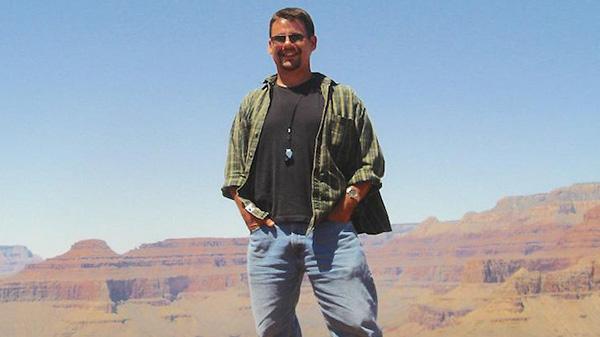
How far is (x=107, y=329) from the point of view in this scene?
191 m

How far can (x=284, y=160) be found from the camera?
4.76 metres

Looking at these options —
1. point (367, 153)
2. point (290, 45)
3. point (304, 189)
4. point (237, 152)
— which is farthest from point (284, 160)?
point (290, 45)

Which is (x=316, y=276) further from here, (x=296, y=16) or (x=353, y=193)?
(x=296, y=16)

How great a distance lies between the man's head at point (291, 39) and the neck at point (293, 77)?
0.03 metres

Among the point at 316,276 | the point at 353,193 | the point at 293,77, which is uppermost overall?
the point at 293,77

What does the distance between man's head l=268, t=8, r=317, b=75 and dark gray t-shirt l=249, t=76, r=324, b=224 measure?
0.53 feet

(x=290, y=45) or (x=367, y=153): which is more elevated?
(x=290, y=45)

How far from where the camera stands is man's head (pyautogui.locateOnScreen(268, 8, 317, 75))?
189 inches

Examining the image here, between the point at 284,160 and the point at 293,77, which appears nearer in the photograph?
the point at 284,160

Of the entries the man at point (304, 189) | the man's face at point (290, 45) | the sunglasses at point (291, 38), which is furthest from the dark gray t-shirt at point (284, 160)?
the sunglasses at point (291, 38)

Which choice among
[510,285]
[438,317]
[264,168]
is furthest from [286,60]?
[438,317]

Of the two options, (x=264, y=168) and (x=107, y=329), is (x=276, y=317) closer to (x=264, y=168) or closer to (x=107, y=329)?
(x=264, y=168)

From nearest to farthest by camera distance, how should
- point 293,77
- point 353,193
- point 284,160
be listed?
point 353,193 → point 284,160 → point 293,77

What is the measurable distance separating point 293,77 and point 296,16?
0.32 metres
